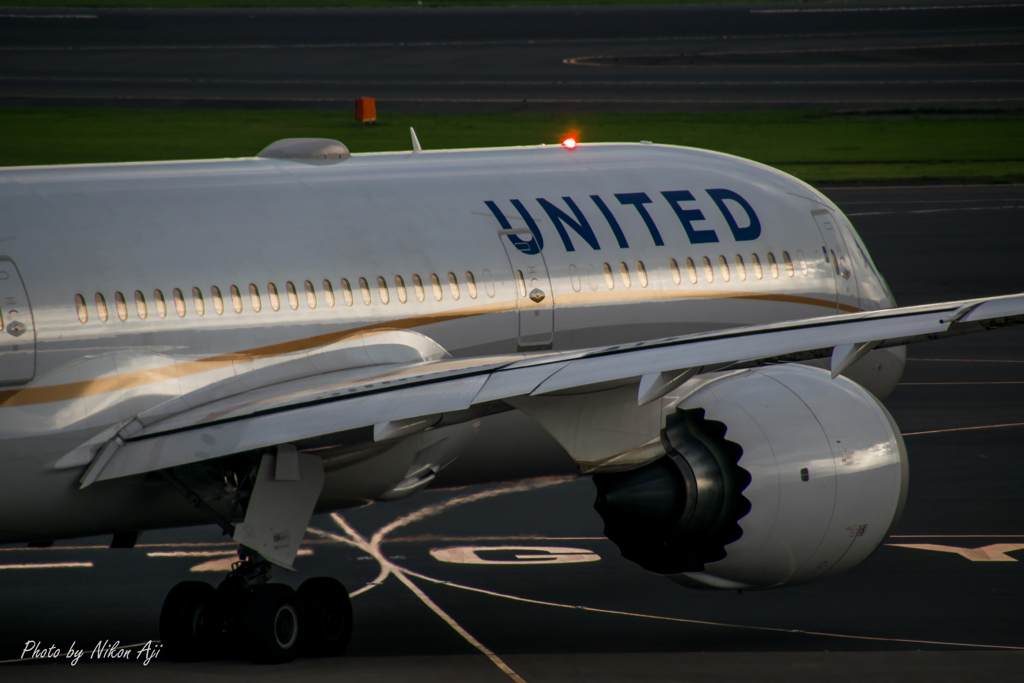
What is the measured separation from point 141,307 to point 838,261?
9.67m

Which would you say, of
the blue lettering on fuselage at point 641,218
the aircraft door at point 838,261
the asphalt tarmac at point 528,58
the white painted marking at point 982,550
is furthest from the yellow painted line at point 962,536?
the asphalt tarmac at point 528,58

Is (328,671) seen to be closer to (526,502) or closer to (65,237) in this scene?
(65,237)

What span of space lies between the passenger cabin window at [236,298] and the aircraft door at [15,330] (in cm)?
202

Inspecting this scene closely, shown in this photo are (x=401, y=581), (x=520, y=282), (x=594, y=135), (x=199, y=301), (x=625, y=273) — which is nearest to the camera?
(x=199, y=301)

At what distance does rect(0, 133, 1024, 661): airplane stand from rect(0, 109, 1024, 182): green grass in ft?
125

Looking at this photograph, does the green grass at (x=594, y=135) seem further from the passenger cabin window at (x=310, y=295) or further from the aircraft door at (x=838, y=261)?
the passenger cabin window at (x=310, y=295)

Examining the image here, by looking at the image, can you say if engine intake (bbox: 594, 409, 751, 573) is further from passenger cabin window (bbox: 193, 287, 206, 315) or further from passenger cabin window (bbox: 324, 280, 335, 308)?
passenger cabin window (bbox: 193, 287, 206, 315)

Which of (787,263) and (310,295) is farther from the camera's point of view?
(787,263)

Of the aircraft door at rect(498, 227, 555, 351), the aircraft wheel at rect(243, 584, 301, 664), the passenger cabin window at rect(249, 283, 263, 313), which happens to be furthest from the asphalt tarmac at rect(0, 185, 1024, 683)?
the passenger cabin window at rect(249, 283, 263, 313)

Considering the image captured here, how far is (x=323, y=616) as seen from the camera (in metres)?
15.0

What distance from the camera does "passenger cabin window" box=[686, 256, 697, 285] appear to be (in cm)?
1803

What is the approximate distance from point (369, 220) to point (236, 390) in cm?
257

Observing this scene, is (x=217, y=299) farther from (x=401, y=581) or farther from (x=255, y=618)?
(x=401, y=581)

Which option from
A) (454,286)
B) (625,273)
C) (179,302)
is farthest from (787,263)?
(179,302)
